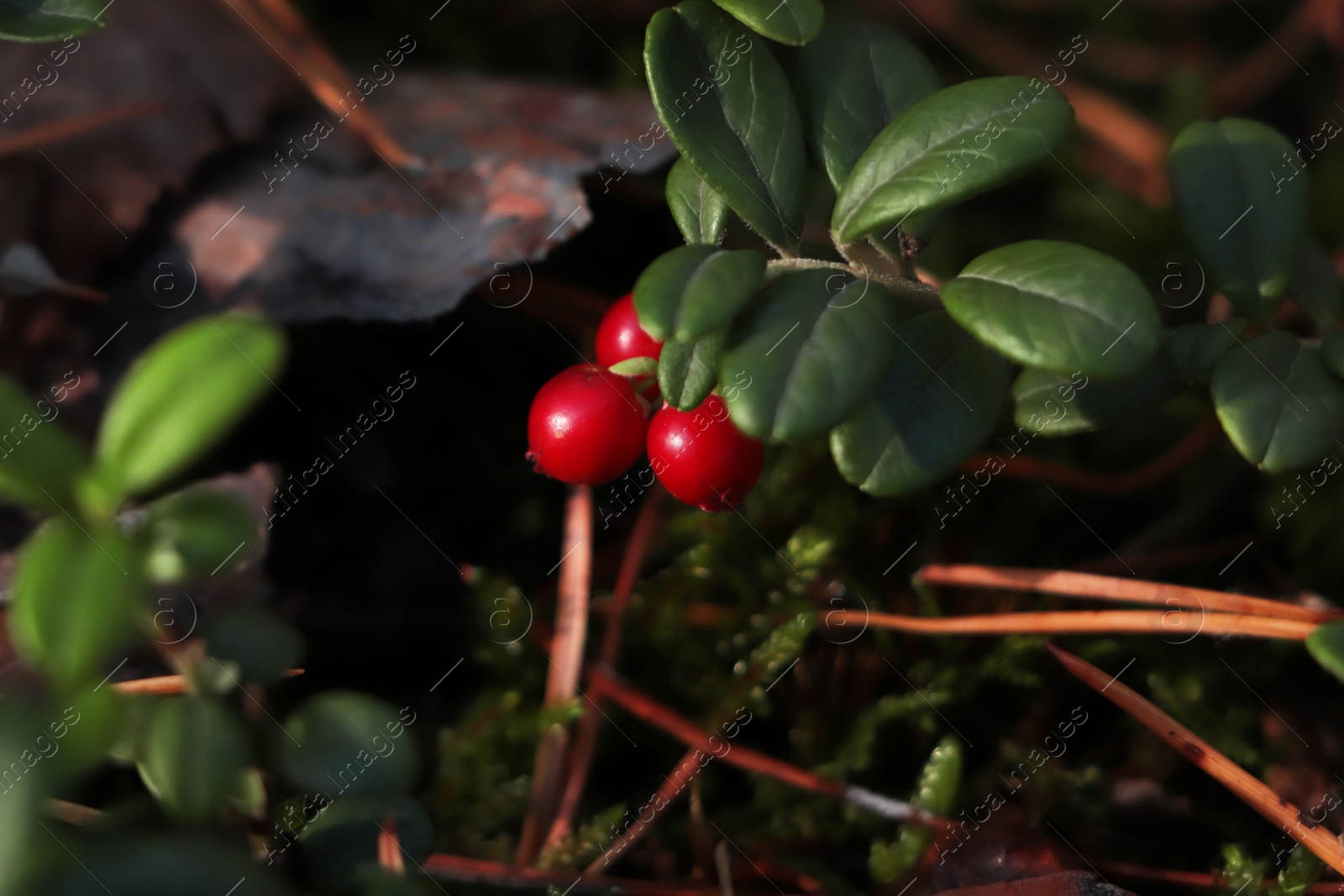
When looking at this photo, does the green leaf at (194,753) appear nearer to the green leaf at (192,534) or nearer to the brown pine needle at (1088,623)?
the green leaf at (192,534)

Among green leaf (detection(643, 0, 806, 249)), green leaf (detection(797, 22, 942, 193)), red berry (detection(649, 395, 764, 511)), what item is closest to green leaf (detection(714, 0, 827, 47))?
green leaf (detection(643, 0, 806, 249))

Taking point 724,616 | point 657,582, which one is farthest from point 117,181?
point 724,616

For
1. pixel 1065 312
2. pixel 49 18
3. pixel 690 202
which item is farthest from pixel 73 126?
pixel 1065 312

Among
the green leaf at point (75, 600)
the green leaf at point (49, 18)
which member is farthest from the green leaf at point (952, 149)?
the green leaf at point (49, 18)

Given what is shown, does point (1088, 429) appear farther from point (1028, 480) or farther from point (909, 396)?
point (1028, 480)

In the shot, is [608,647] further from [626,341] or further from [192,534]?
[192,534]
